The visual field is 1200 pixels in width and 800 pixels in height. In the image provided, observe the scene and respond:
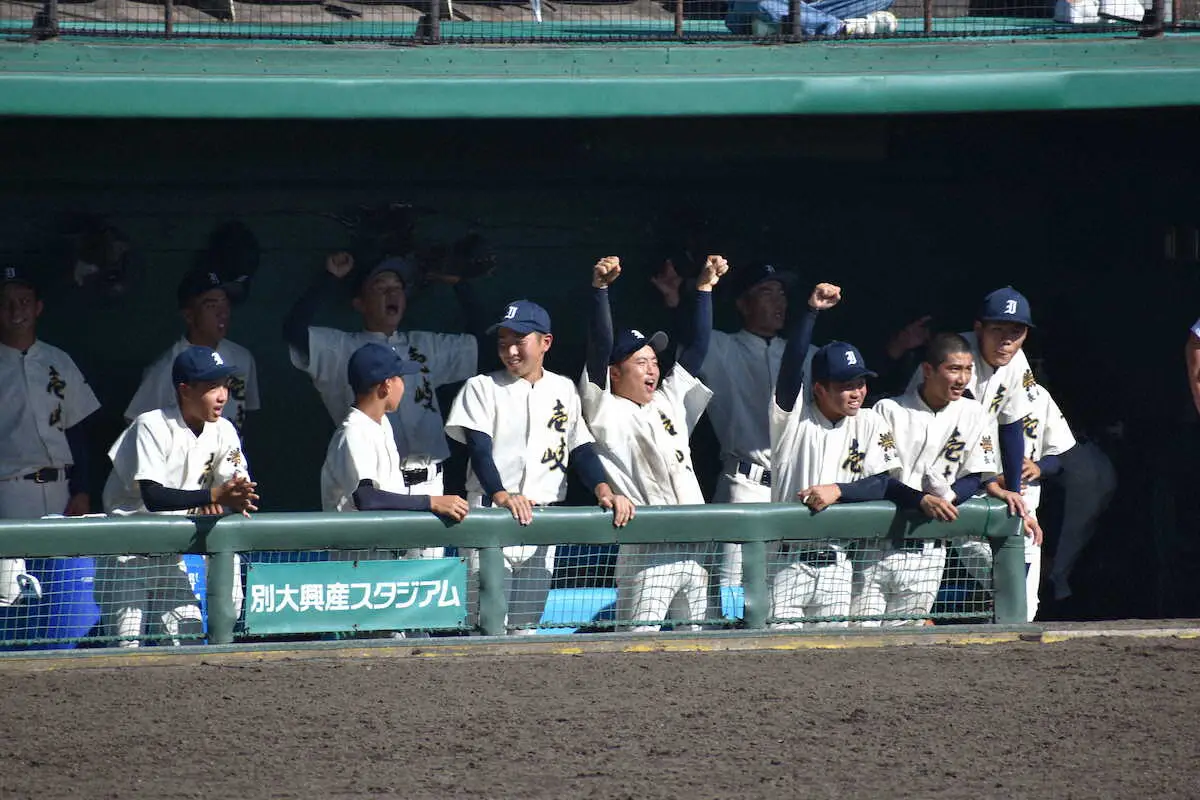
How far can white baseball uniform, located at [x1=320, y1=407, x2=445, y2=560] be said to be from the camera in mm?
5305

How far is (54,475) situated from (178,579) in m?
1.23

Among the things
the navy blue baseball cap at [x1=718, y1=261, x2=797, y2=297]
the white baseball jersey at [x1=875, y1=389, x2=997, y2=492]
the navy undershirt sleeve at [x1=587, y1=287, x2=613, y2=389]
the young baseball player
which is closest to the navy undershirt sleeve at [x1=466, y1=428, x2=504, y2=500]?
the young baseball player

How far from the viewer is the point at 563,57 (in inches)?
239

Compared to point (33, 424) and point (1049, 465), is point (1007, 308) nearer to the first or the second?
point (1049, 465)

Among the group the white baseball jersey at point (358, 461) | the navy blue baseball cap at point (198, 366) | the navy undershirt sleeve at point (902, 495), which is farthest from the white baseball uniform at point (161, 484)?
the navy undershirt sleeve at point (902, 495)

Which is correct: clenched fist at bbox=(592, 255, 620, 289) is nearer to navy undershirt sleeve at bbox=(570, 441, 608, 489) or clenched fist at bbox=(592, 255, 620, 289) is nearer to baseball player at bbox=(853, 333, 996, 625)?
navy undershirt sleeve at bbox=(570, 441, 608, 489)

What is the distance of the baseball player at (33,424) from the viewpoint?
5941 mm

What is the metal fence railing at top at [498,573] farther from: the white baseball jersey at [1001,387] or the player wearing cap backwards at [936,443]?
the white baseball jersey at [1001,387]

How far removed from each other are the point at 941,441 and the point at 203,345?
2.91m

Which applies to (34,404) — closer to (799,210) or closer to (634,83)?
(634,83)

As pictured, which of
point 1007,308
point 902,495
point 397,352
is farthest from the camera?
point 397,352

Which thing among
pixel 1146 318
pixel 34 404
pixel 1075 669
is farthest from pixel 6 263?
pixel 1146 318

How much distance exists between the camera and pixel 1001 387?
603cm

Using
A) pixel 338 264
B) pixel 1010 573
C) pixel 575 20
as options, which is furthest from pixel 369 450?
pixel 575 20
